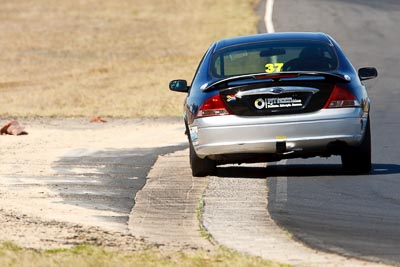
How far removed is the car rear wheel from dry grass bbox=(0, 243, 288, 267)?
4642mm

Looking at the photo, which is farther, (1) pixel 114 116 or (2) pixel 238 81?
(1) pixel 114 116

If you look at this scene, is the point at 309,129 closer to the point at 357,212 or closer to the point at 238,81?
the point at 238,81

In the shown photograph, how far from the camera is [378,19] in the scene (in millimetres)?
42594

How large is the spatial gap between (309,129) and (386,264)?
454cm

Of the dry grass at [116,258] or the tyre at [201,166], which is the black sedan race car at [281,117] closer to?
the tyre at [201,166]

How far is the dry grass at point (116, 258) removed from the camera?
7.88m

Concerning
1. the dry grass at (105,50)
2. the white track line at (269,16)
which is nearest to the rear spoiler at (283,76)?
the dry grass at (105,50)

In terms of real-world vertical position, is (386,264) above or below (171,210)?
Answer: above

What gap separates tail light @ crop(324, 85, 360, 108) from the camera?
12.7 meters

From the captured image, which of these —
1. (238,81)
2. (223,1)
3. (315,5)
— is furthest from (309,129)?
(223,1)

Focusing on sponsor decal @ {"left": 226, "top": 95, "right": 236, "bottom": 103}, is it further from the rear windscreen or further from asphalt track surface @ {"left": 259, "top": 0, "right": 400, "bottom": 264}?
asphalt track surface @ {"left": 259, "top": 0, "right": 400, "bottom": 264}

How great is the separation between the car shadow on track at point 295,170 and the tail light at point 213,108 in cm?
82

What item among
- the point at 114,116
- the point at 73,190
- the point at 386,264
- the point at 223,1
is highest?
the point at 386,264

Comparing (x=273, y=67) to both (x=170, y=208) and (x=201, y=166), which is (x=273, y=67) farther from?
(x=170, y=208)
